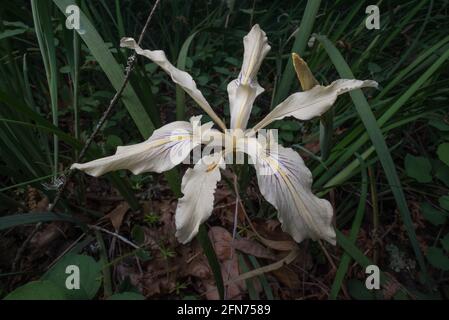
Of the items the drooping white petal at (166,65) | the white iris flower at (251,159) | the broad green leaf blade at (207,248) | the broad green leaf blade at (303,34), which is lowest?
the broad green leaf blade at (207,248)

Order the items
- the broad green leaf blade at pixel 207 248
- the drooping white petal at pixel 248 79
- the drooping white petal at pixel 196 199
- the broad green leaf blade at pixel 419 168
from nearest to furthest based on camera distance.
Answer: the drooping white petal at pixel 196 199
the broad green leaf blade at pixel 207 248
the drooping white petal at pixel 248 79
the broad green leaf blade at pixel 419 168

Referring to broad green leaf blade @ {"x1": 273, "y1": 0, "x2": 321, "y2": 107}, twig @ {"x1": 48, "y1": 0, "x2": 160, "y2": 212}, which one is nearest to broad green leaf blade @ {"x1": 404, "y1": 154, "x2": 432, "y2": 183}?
broad green leaf blade @ {"x1": 273, "y1": 0, "x2": 321, "y2": 107}

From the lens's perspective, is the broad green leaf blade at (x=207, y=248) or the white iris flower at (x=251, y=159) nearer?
the white iris flower at (x=251, y=159)

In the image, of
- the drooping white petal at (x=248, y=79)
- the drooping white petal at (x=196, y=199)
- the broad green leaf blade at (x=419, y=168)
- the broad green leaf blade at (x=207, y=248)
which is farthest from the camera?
the broad green leaf blade at (x=419, y=168)

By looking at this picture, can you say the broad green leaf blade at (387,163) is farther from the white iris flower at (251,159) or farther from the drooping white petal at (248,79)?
the drooping white petal at (248,79)

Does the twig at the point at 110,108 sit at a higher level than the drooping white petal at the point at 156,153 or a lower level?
higher

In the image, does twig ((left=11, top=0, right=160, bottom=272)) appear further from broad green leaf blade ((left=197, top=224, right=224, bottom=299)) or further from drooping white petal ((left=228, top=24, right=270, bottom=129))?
broad green leaf blade ((left=197, top=224, right=224, bottom=299))

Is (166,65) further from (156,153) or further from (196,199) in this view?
(196,199)

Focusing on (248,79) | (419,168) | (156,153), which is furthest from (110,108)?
(419,168)

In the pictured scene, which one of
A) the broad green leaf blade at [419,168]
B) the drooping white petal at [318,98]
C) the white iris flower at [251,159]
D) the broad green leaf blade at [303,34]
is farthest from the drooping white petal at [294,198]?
the broad green leaf blade at [419,168]
